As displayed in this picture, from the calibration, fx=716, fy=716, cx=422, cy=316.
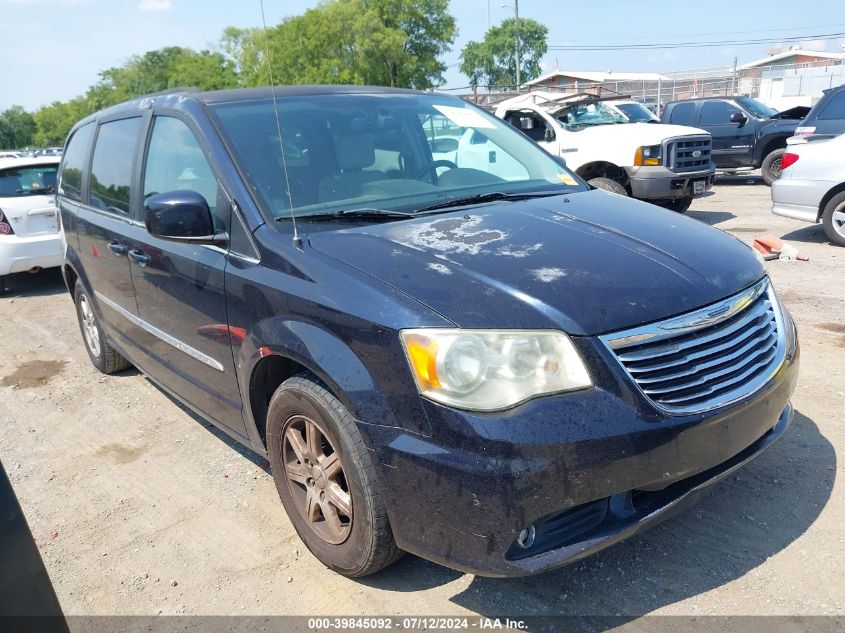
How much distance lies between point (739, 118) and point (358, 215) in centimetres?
1340

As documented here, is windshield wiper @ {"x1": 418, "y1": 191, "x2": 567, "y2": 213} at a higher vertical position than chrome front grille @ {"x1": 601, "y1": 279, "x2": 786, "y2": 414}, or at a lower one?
higher

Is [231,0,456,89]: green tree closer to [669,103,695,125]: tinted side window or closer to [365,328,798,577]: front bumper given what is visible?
[669,103,695,125]: tinted side window

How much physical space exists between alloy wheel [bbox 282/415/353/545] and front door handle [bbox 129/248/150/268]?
1.42 meters

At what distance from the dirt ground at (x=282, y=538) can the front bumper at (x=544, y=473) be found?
47cm

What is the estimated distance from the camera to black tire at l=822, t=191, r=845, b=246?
7832 mm

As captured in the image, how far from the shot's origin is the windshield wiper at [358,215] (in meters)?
2.96

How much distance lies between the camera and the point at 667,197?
956cm

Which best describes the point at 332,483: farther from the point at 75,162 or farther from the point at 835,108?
the point at 835,108

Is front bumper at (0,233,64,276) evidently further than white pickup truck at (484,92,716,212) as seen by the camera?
No

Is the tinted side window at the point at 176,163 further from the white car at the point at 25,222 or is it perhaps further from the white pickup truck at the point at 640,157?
the white pickup truck at the point at 640,157

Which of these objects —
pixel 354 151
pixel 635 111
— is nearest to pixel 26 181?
pixel 354 151

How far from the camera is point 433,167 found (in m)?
3.61

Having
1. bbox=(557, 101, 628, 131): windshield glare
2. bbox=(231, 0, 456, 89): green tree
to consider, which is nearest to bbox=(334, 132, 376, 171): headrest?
bbox=(557, 101, 628, 131): windshield glare

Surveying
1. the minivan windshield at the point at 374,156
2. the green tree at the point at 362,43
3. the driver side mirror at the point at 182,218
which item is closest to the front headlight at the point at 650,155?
the minivan windshield at the point at 374,156
